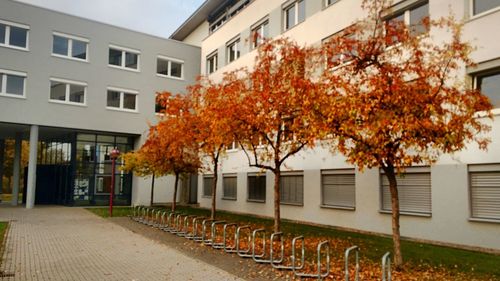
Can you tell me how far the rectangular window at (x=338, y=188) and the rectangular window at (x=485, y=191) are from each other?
4854mm

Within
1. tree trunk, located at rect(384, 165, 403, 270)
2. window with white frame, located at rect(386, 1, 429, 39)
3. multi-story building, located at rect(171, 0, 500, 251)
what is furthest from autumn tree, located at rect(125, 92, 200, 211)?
tree trunk, located at rect(384, 165, 403, 270)

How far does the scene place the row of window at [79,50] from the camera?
82.5 feet

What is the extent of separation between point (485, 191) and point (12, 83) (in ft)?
80.9

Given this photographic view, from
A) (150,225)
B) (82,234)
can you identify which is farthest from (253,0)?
(82,234)

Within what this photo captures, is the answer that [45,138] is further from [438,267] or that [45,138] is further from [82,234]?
[438,267]

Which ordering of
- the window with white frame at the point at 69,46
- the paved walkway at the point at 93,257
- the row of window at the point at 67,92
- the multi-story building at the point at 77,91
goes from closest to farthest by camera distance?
the paved walkway at the point at 93,257 < the row of window at the point at 67,92 < the multi-story building at the point at 77,91 < the window with white frame at the point at 69,46

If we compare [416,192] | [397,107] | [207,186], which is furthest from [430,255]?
[207,186]

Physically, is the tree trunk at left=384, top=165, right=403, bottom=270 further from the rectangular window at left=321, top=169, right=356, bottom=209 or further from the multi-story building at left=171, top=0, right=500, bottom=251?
the rectangular window at left=321, top=169, right=356, bottom=209

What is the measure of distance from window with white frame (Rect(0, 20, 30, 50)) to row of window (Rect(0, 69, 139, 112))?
5.62ft

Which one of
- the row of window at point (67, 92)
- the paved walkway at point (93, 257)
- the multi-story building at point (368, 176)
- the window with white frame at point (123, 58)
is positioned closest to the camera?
the paved walkway at point (93, 257)

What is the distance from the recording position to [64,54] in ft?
88.5

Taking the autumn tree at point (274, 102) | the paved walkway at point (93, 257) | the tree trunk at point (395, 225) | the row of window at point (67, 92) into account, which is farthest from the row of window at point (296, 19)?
the paved walkway at point (93, 257)

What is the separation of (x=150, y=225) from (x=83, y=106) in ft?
44.7

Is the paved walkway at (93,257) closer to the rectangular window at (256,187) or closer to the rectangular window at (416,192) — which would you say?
the rectangular window at (416,192)
